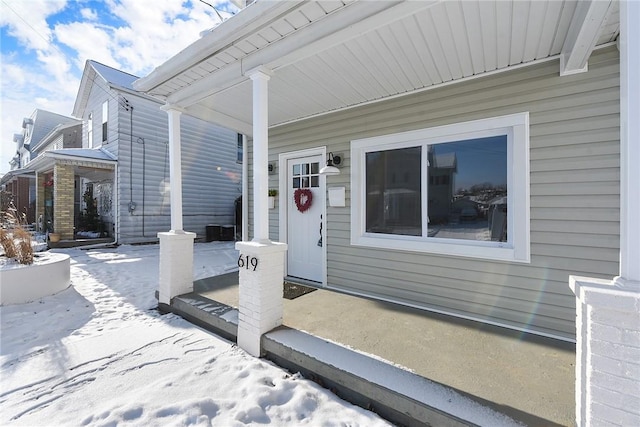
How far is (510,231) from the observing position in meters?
2.90

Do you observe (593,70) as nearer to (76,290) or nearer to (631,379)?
(631,379)

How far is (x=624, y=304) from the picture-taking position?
1215mm

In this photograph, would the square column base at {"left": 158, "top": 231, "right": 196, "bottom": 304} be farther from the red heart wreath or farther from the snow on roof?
the snow on roof

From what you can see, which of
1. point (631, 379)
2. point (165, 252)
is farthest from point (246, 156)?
point (631, 379)

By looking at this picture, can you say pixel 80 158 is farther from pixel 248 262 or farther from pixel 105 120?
pixel 248 262

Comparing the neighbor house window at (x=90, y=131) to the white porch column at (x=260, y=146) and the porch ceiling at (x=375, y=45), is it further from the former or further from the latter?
the white porch column at (x=260, y=146)

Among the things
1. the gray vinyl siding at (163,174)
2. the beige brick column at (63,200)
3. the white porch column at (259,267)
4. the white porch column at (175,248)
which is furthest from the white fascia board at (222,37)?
the beige brick column at (63,200)

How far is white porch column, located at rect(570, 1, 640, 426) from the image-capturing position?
1227mm

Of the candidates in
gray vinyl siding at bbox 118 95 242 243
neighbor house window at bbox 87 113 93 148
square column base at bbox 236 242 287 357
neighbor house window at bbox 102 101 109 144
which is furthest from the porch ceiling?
neighbor house window at bbox 87 113 93 148

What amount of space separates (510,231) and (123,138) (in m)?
10.4

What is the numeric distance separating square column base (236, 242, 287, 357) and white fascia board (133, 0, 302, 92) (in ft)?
6.15

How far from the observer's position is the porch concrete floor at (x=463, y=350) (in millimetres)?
A: 1735

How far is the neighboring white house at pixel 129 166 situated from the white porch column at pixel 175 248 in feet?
20.6

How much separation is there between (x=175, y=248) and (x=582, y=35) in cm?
459
